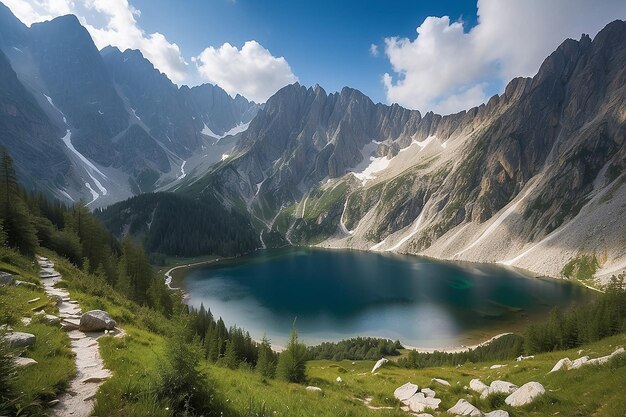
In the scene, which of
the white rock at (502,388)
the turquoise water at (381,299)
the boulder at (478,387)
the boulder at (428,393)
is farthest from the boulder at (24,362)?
the turquoise water at (381,299)

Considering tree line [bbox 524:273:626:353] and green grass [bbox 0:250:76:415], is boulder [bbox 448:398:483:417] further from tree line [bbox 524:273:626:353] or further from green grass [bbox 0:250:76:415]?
tree line [bbox 524:273:626:353]

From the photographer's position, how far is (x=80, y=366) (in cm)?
1075

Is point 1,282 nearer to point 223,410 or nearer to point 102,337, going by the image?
point 102,337

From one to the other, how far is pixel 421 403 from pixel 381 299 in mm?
89214

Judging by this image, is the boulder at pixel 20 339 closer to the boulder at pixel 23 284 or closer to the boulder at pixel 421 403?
the boulder at pixel 23 284

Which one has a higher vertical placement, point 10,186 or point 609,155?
point 609,155

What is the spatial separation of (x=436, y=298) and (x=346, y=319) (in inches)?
1353

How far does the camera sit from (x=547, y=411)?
13.4 meters

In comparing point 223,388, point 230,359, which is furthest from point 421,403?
point 230,359

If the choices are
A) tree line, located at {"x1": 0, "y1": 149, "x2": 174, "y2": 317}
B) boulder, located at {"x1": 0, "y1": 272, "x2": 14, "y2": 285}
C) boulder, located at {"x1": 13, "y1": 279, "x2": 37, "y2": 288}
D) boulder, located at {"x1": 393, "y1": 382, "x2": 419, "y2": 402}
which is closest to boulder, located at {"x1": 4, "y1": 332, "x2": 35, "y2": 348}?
boulder, located at {"x1": 0, "y1": 272, "x2": 14, "y2": 285}

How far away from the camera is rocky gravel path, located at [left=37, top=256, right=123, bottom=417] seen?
7.95 m

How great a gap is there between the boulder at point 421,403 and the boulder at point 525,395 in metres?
3.46

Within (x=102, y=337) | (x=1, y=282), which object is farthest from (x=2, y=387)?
(x=1, y=282)

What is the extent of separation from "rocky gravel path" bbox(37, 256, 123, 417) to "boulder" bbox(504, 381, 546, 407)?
1675 cm
